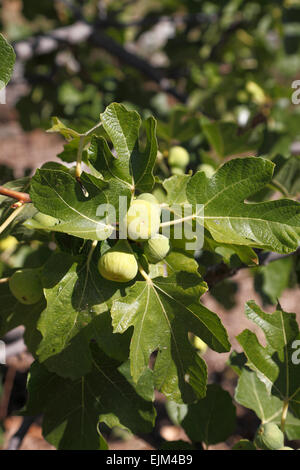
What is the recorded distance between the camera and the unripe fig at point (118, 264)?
0.93 meters

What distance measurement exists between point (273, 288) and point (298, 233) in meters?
1.24

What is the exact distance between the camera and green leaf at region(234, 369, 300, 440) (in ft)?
4.30

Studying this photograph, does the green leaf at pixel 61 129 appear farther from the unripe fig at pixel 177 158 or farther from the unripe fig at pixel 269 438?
the unripe fig at pixel 269 438

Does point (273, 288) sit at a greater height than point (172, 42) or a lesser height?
lesser

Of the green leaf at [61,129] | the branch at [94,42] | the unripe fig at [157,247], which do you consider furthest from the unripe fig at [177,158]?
the branch at [94,42]

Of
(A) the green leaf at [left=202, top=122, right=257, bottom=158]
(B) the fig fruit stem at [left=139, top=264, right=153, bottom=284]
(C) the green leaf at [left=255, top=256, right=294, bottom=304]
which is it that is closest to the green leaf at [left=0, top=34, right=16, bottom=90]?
(B) the fig fruit stem at [left=139, top=264, right=153, bottom=284]

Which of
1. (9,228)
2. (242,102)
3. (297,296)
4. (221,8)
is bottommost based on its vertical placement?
(297,296)

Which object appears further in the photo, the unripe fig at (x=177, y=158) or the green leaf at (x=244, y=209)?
the unripe fig at (x=177, y=158)

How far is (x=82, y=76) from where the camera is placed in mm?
3104

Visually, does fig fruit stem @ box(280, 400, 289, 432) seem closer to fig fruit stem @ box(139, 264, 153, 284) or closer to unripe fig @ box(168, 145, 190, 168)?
fig fruit stem @ box(139, 264, 153, 284)

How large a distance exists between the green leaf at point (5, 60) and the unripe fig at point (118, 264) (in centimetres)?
49

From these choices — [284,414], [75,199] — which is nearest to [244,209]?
[75,199]

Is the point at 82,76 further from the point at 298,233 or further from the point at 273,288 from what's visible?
the point at 298,233
